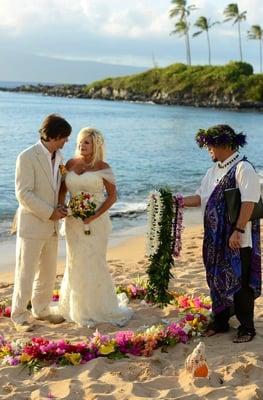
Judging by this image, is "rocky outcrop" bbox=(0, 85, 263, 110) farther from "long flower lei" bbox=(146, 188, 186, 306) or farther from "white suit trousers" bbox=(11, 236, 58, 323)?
"long flower lei" bbox=(146, 188, 186, 306)

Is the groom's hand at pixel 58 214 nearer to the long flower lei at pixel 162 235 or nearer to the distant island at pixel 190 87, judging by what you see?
the long flower lei at pixel 162 235

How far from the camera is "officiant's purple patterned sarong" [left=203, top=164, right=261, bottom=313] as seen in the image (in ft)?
19.3

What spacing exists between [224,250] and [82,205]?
1.60m

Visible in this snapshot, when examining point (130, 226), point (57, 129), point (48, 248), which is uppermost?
point (57, 129)

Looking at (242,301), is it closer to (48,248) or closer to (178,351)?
(178,351)

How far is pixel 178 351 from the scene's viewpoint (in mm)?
5996

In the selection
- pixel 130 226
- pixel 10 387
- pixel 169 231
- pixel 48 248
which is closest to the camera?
pixel 10 387

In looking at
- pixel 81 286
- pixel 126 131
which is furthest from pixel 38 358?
pixel 126 131

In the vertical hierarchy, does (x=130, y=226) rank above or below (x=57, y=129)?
below

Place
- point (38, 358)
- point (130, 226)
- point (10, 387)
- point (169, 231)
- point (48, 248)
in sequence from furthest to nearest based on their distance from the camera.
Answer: point (130, 226) → point (48, 248) → point (169, 231) → point (38, 358) → point (10, 387)

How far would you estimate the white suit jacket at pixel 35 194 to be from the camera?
6.42 m

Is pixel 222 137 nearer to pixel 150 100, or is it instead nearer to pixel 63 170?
pixel 63 170

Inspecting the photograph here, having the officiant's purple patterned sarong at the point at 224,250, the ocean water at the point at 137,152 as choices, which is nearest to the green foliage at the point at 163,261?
the officiant's purple patterned sarong at the point at 224,250

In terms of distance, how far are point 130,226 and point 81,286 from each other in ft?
24.4
